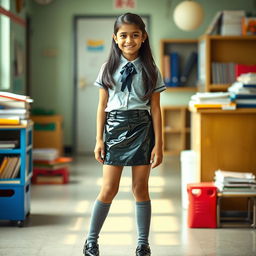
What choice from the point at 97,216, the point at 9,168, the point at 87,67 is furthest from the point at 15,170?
the point at 87,67

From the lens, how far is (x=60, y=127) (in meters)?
8.44

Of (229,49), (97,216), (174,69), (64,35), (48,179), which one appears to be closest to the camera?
(97,216)

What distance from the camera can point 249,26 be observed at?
748cm

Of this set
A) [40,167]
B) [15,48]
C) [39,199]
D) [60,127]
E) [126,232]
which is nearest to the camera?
[126,232]

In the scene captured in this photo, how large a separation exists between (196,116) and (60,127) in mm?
4123

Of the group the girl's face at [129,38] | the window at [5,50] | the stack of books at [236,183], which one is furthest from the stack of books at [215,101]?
the window at [5,50]

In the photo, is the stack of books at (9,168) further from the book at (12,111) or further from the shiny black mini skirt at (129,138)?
the shiny black mini skirt at (129,138)

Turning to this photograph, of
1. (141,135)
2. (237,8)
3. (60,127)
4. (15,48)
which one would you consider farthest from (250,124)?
(237,8)

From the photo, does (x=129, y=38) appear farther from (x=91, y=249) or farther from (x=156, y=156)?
(x=91, y=249)

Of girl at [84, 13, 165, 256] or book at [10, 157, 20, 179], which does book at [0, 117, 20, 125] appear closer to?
book at [10, 157, 20, 179]

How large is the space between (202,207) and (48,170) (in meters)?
2.42

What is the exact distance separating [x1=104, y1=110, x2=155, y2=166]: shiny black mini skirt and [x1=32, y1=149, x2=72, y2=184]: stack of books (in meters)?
3.03

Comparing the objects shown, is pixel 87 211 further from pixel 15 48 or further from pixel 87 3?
pixel 87 3

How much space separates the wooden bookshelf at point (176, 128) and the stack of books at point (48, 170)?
9.99 feet
